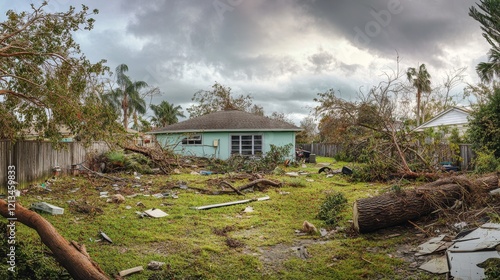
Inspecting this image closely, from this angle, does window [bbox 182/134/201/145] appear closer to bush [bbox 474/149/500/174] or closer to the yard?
the yard

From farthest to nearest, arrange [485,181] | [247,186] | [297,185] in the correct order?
[297,185] → [247,186] → [485,181]

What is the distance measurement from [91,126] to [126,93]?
3178 cm

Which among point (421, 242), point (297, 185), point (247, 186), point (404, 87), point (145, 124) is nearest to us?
point (421, 242)

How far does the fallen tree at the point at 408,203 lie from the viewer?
6.19 m

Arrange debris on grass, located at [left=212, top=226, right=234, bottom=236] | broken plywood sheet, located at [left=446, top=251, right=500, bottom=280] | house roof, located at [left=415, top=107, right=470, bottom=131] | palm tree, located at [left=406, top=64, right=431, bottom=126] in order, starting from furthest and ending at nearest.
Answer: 1. palm tree, located at [left=406, top=64, right=431, bottom=126]
2. house roof, located at [left=415, top=107, right=470, bottom=131]
3. debris on grass, located at [left=212, top=226, right=234, bottom=236]
4. broken plywood sheet, located at [left=446, top=251, right=500, bottom=280]

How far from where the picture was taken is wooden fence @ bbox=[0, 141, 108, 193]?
9070 millimetres

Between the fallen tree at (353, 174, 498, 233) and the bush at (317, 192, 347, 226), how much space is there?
717 millimetres

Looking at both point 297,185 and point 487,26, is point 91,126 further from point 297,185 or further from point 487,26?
point 487,26

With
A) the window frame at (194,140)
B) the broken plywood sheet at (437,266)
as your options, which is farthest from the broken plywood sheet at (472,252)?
the window frame at (194,140)

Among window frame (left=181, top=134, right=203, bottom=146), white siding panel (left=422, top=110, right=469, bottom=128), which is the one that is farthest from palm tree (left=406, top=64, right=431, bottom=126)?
window frame (left=181, top=134, right=203, bottom=146)

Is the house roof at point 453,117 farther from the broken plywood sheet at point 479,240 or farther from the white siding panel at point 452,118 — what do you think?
the broken plywood sheet at point 479,240

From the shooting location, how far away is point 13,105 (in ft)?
28.3

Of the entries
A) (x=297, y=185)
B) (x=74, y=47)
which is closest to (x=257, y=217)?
(x=297, y=185)

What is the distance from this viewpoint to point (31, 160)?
10.2 m
